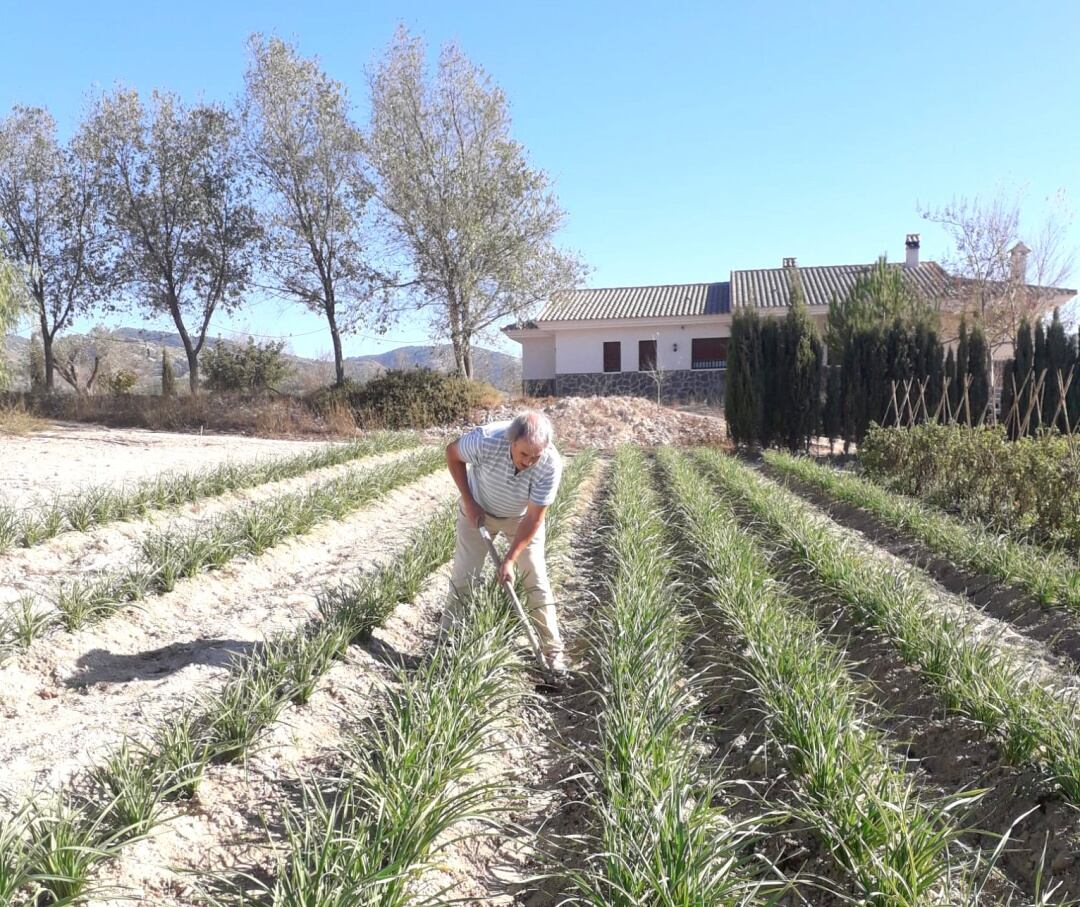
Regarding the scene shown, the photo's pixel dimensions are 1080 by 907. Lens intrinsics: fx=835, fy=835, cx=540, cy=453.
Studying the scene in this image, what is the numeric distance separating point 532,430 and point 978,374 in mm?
15427

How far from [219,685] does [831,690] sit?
9.19 feet

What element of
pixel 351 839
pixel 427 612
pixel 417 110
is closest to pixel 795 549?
pixel 427 612

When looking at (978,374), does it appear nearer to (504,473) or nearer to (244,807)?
(504,473)

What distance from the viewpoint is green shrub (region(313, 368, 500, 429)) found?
808 inches

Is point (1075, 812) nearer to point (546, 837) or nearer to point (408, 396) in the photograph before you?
point (546, 837)

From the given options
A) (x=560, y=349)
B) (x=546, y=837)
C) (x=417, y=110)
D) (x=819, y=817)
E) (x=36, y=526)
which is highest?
(x=417, y=110)

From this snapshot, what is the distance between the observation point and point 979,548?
641cm

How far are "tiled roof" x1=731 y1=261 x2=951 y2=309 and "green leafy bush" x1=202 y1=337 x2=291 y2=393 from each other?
15234 millimetres

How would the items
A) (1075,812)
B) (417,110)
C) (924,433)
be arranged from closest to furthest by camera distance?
(1075,812), (924,433), (417,110)

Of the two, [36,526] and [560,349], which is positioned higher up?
[560,349]

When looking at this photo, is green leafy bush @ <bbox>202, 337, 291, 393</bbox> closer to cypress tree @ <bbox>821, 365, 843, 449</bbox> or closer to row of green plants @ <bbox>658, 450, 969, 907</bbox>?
cypress tree @ <bbox>821, 365, 843, 449</bbox>

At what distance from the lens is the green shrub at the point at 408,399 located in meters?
20.5

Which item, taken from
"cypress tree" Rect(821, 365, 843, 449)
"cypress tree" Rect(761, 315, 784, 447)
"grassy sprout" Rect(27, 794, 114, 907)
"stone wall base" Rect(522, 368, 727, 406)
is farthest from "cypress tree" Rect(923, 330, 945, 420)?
"grassy sprout" Rect(27, 794, 114, 907)

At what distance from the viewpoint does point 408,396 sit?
2064cm
